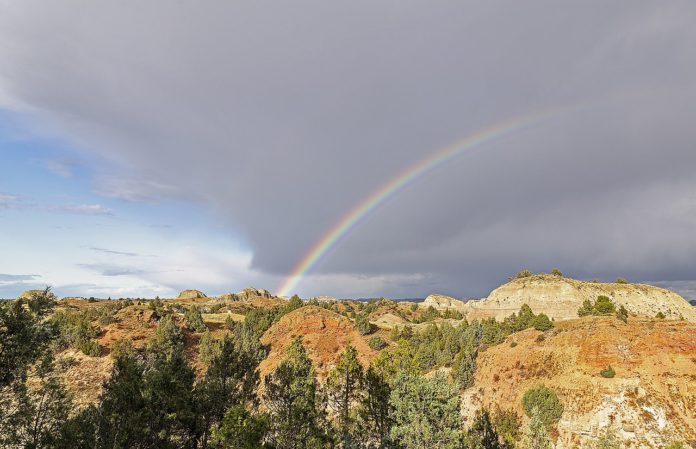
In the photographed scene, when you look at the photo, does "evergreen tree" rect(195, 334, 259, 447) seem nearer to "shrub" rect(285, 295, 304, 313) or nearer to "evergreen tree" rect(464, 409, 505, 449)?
"evergreen tree" rect(464, 409, 505, 449)

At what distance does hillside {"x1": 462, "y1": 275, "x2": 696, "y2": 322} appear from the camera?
10114 centimetres

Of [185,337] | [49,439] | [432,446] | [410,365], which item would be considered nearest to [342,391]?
[410,365]

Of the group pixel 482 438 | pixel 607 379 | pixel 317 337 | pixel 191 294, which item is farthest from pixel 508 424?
pixel 191 294

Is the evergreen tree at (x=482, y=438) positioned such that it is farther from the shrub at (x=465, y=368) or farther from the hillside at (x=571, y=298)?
the hillside at (x=571, y=298)

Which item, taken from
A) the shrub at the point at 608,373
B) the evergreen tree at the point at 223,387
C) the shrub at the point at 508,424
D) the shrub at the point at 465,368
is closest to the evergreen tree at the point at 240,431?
the evergreen tree at the point at 223,387

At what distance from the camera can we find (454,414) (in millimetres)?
25625

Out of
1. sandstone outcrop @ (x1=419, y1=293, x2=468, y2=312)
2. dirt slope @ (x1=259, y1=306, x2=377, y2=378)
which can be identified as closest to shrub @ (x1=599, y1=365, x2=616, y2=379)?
dirt slope @ (x1=259, y1=306, x2=377, y2=378)

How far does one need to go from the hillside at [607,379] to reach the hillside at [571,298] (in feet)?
145

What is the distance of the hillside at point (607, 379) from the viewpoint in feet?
131

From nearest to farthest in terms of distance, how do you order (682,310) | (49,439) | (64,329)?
(49,439) < (64,329) < (682,310)

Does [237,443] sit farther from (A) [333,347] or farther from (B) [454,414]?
(A) [333,347]

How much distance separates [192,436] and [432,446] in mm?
16942

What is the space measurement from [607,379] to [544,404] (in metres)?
10.0

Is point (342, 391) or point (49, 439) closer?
point (49, 439)
